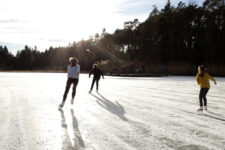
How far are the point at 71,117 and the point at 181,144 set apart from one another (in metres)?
3.20

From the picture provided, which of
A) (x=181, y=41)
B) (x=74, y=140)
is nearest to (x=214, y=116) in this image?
(x=74, y=140)

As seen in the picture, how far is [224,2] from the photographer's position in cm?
4166

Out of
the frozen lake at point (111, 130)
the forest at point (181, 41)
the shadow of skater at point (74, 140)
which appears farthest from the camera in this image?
the forest at point (181, 41)

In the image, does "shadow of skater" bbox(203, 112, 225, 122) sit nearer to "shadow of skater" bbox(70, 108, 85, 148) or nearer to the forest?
"shadow of skater" bbox(70, 108, 85, 148)

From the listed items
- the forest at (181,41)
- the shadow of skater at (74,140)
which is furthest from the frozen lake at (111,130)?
the forest at (181,41)

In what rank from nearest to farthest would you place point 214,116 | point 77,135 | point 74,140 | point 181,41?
point 74,140 < point 77,135 < point 214,116 < point 181,41

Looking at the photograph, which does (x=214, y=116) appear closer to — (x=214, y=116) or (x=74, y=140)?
(x=214, y=116)

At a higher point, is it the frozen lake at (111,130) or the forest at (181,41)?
the forest at (181,41)

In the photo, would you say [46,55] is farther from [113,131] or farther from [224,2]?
[113,131]

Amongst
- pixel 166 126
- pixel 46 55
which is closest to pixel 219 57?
pixel 166 126

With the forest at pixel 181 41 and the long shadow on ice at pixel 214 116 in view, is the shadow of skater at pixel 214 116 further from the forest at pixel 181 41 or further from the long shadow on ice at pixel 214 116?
the forest at pixel 181 41

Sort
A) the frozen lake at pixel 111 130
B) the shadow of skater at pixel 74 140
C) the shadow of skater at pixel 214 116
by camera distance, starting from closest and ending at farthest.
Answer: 1. the shadow of skater at pixel 74 140
2. the frozen lake at pixel 111 130
3. the shadow of skater at pixel 214 116

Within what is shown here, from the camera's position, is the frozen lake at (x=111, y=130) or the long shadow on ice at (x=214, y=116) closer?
the frozen lake at (x=111, y=130)

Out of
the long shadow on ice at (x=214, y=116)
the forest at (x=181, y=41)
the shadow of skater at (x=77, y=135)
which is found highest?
the forest at (x=181, y=41)
